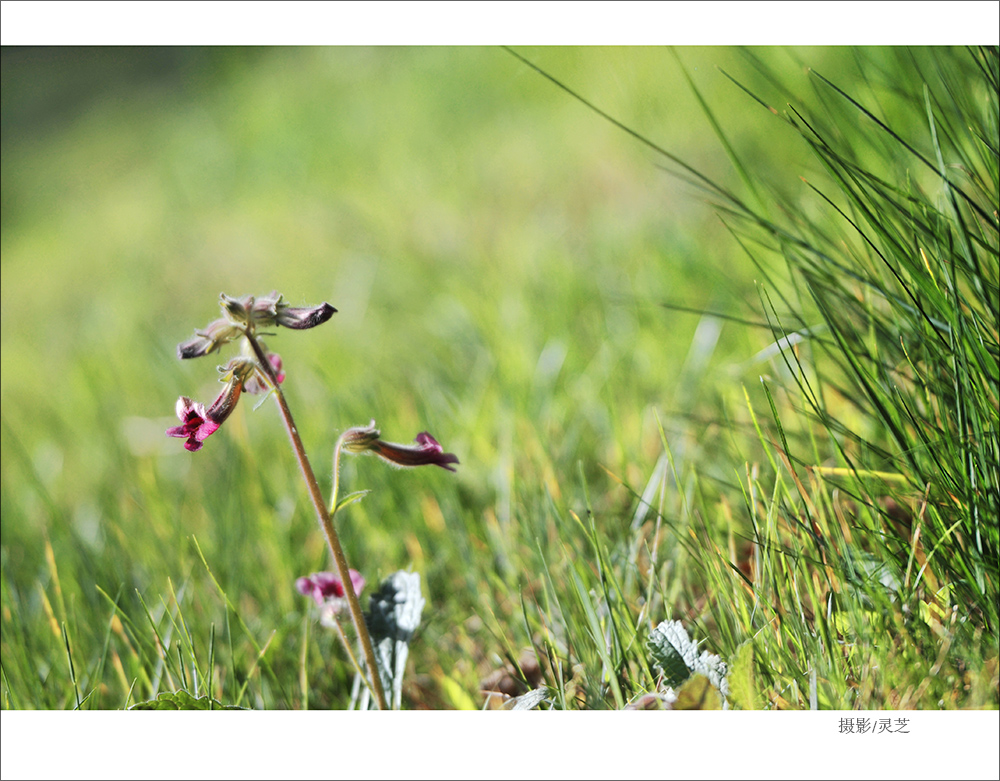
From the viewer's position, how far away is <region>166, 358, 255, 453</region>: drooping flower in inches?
37.4

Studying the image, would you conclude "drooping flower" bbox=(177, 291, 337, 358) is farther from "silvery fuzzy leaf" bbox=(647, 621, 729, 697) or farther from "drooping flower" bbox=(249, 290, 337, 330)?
"silvery fuzzy leaf" bbox=(647, 621, 729, 697)

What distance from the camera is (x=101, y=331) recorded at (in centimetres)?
357

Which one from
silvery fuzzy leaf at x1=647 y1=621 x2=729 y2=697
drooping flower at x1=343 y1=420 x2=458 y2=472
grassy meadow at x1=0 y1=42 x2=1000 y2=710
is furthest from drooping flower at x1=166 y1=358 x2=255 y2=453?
silvery fuzzy leaf at x1=647 y1=621 x2=729 y2=697

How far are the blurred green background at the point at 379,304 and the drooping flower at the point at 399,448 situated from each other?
221mm

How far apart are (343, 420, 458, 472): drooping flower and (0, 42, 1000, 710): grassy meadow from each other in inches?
9.7

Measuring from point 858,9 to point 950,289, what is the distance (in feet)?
2.53

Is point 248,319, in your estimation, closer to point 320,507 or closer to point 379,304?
point 320,507

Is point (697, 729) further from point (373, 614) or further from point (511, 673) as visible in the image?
point (373, 614)

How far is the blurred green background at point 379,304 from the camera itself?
5.17 ft

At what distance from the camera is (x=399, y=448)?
1.06 m

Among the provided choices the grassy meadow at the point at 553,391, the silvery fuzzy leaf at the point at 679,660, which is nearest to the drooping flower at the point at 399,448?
the grassy meadow at the point at 553,391

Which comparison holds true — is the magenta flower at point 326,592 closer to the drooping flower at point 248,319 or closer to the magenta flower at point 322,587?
the magenta flower at point 322,587

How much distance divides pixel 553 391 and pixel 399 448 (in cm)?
95

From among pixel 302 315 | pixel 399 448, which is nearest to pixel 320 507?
pixel 399 448
